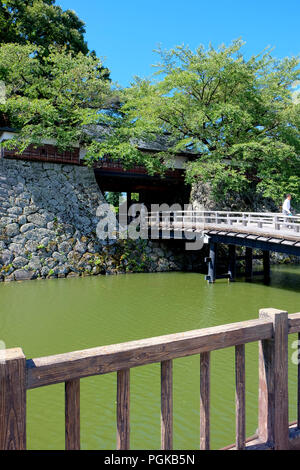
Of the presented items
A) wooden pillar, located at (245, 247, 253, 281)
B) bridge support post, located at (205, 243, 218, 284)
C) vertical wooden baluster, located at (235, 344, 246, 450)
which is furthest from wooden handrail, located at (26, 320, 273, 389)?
wooden pillar, located at (245, 247, 253, 281)

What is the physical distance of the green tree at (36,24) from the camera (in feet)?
81.3

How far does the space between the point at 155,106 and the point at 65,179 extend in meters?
6.80

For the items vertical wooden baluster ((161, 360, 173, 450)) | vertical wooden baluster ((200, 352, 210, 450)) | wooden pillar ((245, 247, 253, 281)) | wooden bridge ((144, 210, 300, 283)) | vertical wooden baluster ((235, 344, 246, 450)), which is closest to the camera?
vertical wooden baluster ((161, 360, 173, 450))

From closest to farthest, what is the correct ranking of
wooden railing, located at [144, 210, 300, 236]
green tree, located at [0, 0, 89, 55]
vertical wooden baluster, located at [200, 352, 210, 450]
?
1. vertical wooden baluster, located at [200, 352, 210, 450]
2. wooden railing, located at [144, 210, 300, 236]
3. green tree, located at [0, 0, 89, 55]

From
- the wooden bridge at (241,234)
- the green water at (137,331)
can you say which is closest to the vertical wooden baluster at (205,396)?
the green water at (137,331)

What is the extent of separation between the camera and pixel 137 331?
8938 millimetres

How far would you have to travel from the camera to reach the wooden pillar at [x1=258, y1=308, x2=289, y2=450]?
2342 mm

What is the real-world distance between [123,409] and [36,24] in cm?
2951

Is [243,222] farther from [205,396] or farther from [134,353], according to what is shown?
[134,353]

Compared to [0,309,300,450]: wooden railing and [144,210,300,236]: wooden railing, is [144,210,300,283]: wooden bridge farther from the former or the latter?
[0,309,300,450]: wooden railing

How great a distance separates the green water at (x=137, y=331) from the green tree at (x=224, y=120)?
6.22 meters

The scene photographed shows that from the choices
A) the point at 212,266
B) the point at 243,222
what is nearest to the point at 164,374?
the point at 243,222

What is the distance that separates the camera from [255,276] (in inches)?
726

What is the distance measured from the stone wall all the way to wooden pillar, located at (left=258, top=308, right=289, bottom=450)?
51.5ft
